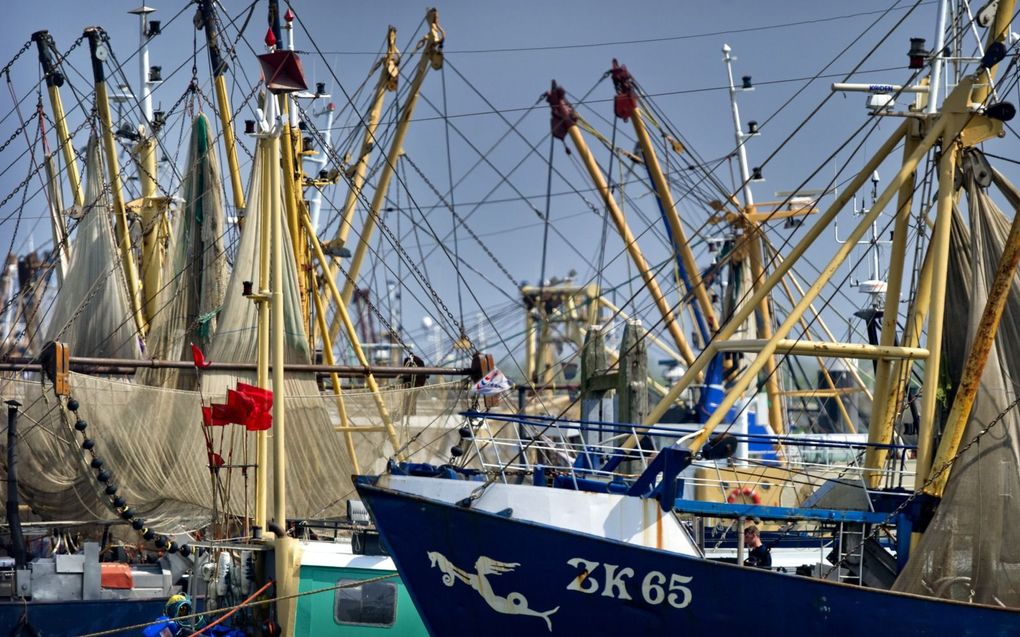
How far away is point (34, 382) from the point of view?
2661 centimetres

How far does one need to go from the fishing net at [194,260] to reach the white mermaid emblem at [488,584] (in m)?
11.9

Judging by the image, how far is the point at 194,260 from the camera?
31.0m

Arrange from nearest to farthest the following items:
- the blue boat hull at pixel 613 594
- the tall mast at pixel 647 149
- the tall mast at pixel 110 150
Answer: the blue boat hull at pixel 613 594
the tall mast at pixel 110 150
the tall mast at pixel 647 149

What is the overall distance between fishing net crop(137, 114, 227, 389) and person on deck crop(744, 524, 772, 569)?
11.3 meters

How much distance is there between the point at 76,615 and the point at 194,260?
9.40 meters

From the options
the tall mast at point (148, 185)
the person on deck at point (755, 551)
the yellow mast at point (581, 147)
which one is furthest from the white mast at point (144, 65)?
the person on deck at point (755, 551)

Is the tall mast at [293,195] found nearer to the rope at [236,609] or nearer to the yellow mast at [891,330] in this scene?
the rope at [236,609]

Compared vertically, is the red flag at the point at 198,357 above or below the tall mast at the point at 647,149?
below

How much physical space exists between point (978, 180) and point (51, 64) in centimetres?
1932

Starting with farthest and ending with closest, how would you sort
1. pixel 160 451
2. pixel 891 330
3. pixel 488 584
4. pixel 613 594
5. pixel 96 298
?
pixel 96 298, pixel 160 451, pixel 891 330, pixel 488 584, pixel 613 594

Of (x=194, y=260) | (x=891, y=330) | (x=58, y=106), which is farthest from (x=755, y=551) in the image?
Answer: (x=58, y=106)

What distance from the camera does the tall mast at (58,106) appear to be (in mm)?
32438

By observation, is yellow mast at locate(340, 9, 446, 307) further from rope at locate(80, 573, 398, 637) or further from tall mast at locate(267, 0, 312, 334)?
rope at locate(80, 573, 398, 637)

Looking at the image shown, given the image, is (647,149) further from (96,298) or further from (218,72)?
(96,298)
